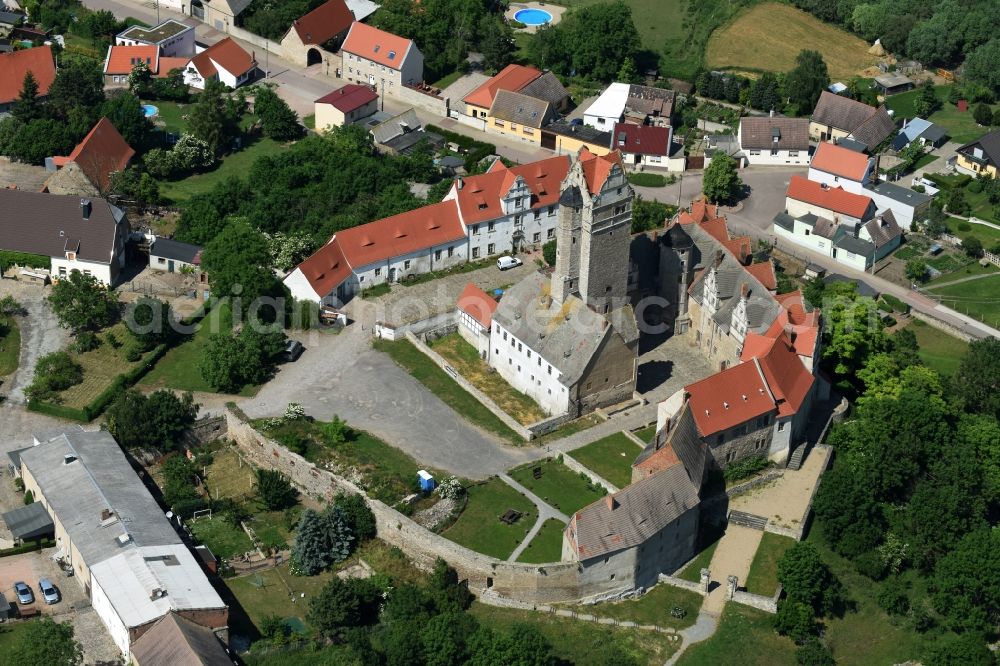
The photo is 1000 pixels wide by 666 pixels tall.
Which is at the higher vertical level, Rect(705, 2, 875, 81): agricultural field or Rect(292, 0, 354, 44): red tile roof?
Rect(292, 0, 354, 44): red tile roof

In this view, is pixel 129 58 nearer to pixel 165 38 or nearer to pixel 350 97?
pixel 165 38

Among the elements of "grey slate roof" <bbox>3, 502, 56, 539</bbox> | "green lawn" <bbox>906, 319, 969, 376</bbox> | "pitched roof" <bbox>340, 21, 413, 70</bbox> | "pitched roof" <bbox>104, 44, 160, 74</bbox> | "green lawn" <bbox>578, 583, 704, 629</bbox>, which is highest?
"pitched roof" <bbox>340, 21, 413, 70</bbox>

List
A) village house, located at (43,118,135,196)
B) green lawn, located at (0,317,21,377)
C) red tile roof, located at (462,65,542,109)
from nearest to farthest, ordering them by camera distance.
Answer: green lawn, located at (0,317,21,377), village house, located at (43,118,135,196), red tile roof, located at (462,65,542,109)

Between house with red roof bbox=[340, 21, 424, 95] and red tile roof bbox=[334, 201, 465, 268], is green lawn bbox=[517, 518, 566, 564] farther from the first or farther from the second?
house with red roof bbox=[340, 21, 424, 95]

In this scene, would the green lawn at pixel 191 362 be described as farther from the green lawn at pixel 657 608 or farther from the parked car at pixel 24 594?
the green lawn at pixel 657 608

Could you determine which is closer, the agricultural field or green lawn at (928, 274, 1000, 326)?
green lawn at (928, 274, 1000, 326)

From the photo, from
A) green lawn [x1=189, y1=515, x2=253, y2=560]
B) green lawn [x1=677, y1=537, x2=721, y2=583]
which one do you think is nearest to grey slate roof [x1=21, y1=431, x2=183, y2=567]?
green lawn [x1=189, y1=515, x2=253, y2=560]
